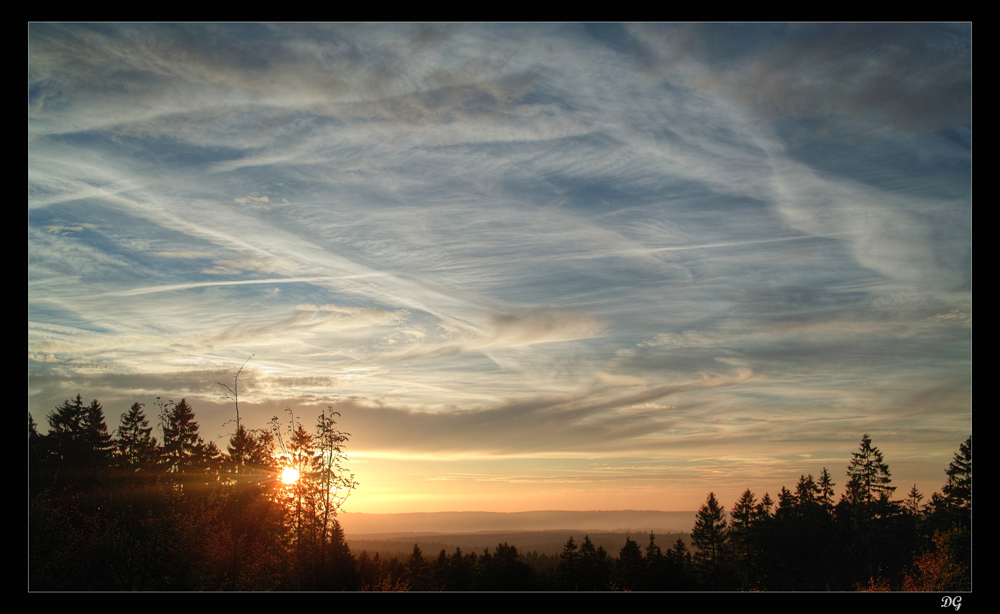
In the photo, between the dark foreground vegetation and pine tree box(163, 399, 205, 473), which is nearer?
the dark foreground vegetation

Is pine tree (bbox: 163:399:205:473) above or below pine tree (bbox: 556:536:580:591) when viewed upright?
above

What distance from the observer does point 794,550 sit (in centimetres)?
6819

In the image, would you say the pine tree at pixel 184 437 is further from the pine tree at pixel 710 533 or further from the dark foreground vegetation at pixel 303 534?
the pine tree at pixel 710 533

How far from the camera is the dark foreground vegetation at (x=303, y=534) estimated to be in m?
32.0

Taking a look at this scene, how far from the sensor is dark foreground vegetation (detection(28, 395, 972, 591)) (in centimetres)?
3203

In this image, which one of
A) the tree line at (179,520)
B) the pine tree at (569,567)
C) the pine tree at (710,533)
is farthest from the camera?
the pine tree at (710,533)

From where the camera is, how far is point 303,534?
3919 centimetres

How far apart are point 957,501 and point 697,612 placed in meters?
56.6

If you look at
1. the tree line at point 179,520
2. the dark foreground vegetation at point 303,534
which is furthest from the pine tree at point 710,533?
the tree line at point 179,520

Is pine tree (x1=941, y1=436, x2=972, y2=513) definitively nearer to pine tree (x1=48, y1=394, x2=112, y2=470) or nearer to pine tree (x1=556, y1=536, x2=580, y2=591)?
pine tree (x1=556, y1=536, x2=580, y2=591)

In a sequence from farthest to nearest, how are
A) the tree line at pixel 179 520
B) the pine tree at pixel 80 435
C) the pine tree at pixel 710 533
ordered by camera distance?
the pine tree at pixel 710 533, the pine tree at pixel 80 435, the tree line at pixel 179 520

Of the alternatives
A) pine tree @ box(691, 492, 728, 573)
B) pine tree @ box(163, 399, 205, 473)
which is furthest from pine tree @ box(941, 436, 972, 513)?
pine tree @ box(163, 399, 205, 473)
